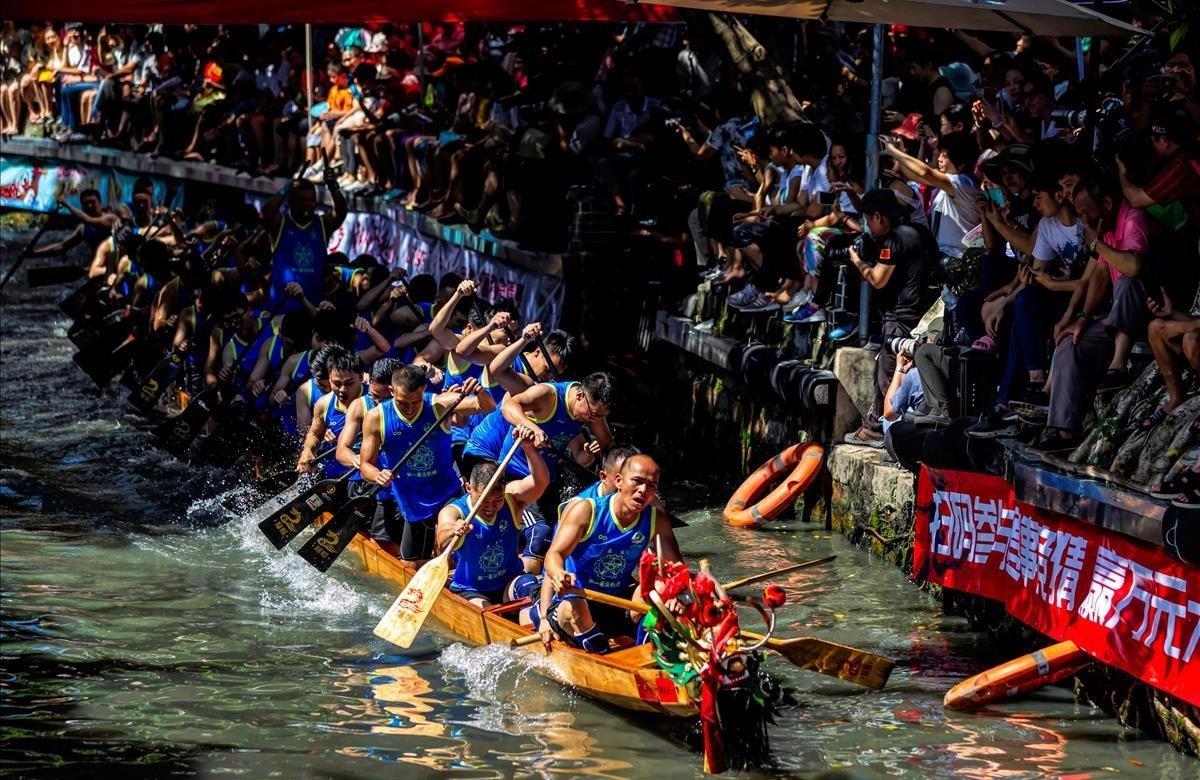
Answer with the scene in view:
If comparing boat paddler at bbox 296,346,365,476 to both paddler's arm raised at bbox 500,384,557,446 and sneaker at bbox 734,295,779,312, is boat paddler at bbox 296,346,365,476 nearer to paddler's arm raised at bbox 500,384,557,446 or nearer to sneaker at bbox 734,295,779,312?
paddler's arm raised at bbox 500,384,557,446

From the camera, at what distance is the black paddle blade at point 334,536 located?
12102 mm

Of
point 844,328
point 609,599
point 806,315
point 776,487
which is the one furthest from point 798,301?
point 609,599

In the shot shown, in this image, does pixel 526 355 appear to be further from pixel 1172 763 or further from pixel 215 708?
pixel 1172 763

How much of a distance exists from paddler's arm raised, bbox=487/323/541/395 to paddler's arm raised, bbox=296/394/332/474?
1.72 metres

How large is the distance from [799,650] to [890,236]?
4383 mm

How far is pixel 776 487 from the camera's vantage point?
14.4 meters

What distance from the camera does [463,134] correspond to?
67.6ft

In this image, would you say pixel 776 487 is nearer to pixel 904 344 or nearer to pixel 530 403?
pixel 904 344

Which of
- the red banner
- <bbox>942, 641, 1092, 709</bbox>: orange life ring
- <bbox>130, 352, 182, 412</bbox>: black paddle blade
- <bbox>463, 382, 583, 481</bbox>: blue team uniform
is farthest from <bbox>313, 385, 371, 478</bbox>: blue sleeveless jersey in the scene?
<bbox>942, 641, 1092, 709</bbox>: orange life ring

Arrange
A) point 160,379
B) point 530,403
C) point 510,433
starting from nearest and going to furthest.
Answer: point 530,403 < point 510,433 < point 160,379

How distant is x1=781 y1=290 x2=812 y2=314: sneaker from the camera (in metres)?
14.3

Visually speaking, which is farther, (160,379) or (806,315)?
(160,379)

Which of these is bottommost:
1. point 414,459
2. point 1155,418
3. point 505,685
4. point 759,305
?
point 505,685

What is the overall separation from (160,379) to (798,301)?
22.2ft
